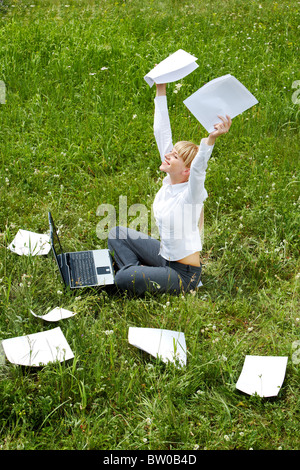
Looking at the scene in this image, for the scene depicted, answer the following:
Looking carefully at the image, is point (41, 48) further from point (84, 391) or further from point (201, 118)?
point (84, 391)

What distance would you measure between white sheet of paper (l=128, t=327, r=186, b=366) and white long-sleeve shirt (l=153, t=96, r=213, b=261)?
A: 1.88ft

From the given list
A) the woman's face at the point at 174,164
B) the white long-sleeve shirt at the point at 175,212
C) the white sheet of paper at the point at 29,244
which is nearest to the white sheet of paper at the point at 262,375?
the white long-sleeve shirt at the point at 175,212

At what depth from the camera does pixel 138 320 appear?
138 inches

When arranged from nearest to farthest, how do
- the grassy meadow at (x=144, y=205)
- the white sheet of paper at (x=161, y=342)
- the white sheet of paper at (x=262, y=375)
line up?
the grassy meadow at (x=144, y=205) → the white sheet of paper at (x=262, y=375) → the white sheet of paper at (x=161, y=342)

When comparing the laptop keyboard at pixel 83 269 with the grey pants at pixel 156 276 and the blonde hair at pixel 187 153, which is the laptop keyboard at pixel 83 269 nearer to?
the grey pants at pixel 156 276

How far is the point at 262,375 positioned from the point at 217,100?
Answer: 1595 millimetres

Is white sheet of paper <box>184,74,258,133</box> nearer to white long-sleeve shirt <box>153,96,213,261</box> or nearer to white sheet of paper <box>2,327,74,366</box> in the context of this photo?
white long-sleeve shirt <box>153,96,213,261</box>

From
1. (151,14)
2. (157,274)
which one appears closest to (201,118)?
(157,274)

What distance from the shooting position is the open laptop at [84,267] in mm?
3695

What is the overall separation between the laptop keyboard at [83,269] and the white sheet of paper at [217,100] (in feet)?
4.36

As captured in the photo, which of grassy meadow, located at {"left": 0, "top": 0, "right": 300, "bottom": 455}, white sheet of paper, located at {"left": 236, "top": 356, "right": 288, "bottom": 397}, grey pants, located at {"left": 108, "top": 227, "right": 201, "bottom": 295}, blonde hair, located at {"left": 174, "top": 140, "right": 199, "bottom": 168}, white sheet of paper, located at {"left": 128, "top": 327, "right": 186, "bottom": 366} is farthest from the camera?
grey pants, located at {"left": 108, "top": 227, "right": 201, "bottom": 295}

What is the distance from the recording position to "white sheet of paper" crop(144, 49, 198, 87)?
3443 mm

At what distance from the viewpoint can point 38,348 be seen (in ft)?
10.3

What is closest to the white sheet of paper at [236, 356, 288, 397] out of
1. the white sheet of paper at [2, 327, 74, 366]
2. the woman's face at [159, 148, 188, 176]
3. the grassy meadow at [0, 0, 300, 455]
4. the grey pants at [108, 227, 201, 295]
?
the grassy meadow at [0, 0, 300, 455]
